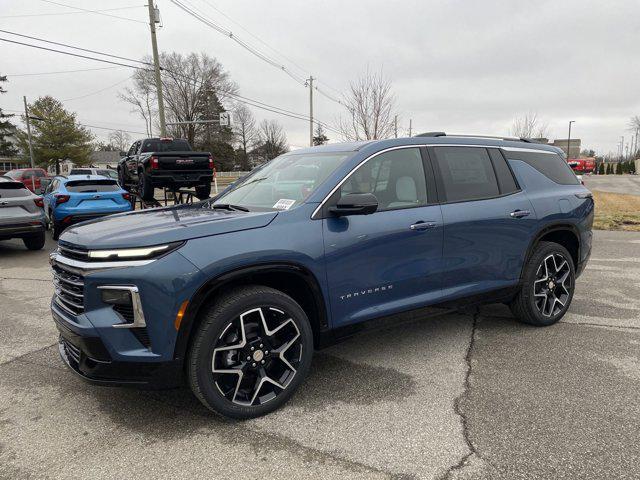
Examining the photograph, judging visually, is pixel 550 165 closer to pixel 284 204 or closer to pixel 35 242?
pixel 284 204

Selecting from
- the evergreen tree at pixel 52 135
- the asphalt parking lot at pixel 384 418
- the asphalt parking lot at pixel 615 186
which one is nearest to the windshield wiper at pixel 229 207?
the asphalt parking lot at pixel 384 418

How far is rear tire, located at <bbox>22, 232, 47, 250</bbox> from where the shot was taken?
31.3 ft

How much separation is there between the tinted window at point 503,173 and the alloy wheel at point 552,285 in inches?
31.1

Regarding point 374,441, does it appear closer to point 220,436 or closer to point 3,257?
point 220,436

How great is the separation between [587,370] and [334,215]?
7.75ft

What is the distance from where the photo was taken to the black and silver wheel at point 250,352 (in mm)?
2701

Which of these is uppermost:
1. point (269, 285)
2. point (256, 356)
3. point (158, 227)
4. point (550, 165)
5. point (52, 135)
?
point (52, 135)

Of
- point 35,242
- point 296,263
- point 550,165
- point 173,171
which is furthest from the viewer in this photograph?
point 173,171

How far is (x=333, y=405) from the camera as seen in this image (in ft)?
10.1

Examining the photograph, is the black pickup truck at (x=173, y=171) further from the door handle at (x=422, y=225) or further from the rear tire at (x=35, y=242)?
the door handle at (x=422, y=225)

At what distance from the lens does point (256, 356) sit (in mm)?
2885

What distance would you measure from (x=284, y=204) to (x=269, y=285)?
584 mm

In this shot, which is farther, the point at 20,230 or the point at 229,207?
the point at 20,230

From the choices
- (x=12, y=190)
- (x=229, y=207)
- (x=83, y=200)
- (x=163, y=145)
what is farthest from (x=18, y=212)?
(x=229, y=207)
